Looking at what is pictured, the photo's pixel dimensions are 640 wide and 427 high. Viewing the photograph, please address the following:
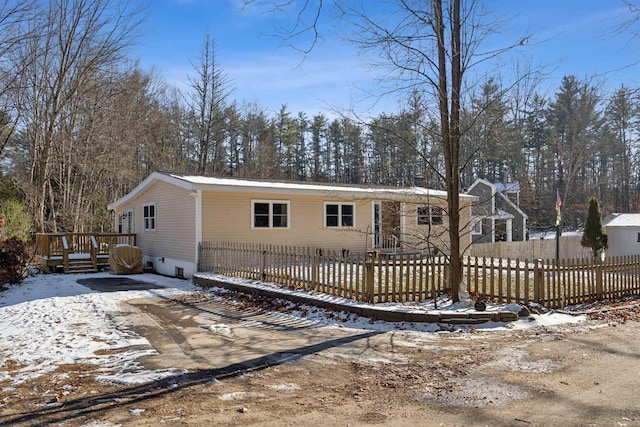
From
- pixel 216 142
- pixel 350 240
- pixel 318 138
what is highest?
pixel 318 138

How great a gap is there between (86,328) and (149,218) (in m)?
11.1

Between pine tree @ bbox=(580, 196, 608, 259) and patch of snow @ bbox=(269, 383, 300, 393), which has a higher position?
pine tree @ bbox=(580, 196, 608, 259)

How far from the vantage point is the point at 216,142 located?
34.7m

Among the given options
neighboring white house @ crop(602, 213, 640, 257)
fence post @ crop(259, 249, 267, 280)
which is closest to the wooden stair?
fence post @ crop(259, 249, 267, 280)

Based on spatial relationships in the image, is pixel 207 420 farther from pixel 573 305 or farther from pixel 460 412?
pixel 573 305

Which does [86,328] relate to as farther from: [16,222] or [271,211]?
[16,222]

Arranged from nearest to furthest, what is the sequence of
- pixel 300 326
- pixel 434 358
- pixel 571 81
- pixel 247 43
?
pixel 434 358 < pixel 247 43 < pixel 300 326 < pixel 571 81

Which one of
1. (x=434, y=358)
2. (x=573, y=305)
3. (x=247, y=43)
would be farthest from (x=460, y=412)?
(x=573, y=305)

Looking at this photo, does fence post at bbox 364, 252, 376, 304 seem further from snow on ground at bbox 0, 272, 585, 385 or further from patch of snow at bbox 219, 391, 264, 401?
patch of snow at bbox 219, 391, 264, 401

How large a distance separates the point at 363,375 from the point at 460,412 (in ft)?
4.36

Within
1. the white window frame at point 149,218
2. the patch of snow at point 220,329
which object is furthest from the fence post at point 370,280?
the white window frame at point 149,218

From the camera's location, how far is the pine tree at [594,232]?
24.4 m

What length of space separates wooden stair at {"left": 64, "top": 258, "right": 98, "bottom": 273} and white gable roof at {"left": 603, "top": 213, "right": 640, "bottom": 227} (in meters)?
27.5

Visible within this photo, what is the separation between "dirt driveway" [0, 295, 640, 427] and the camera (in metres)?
3.95
